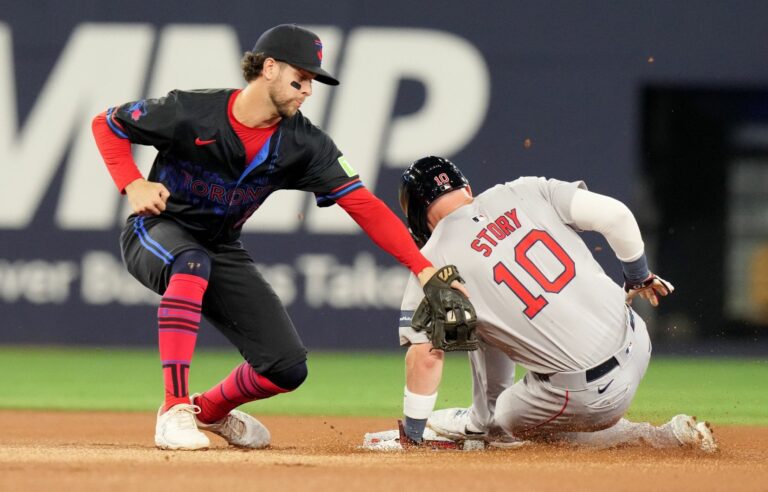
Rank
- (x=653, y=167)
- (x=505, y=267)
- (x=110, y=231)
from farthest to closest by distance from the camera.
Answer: (x=653, y=167)
(x=110, y=231)
(x=505, y=267)

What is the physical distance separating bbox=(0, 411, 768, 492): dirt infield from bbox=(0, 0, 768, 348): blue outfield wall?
547 cm

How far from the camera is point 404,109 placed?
11.2 m

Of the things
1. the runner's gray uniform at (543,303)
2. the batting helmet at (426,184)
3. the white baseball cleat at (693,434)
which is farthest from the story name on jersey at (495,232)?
the white baseball cleat at (693,434)

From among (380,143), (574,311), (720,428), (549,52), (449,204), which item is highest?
(549,52)

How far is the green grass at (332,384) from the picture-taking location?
759cm

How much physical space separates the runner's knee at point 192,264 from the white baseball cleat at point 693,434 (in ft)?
6.75

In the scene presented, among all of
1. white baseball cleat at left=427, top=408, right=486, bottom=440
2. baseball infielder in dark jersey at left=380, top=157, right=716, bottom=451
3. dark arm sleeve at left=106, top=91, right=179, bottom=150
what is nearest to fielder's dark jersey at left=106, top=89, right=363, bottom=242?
dark arm sleeve at left=106, top=91, right=179, bottom=150

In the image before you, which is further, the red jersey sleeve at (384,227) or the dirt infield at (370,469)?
the red jersey sleeve at (384,227)

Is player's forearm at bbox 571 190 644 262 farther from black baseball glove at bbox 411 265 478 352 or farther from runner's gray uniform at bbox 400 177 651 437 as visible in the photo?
black baseball glove at bbox 411 265 478 352

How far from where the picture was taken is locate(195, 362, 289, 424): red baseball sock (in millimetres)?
5246

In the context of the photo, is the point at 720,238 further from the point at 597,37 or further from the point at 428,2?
the point at 428,2

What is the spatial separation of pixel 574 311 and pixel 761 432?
2.11 meters

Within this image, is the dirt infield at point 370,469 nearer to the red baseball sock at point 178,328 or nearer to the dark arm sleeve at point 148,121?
the red baseball sock at point 178,328

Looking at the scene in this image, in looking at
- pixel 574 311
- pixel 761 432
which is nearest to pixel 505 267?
pixel 574 311
